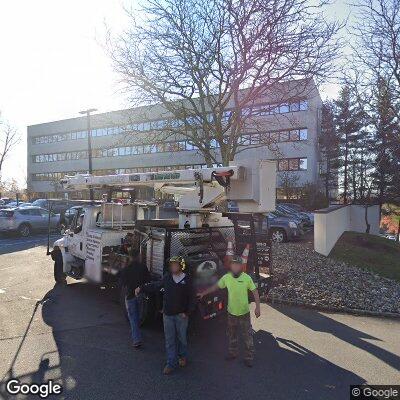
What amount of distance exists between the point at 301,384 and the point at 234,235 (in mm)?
3360

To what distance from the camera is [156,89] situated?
45.7 ft

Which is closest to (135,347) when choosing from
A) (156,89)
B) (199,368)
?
(199,368)

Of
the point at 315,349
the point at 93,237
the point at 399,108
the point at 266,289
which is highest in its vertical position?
the point at 399,108

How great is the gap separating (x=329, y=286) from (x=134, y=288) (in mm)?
5656

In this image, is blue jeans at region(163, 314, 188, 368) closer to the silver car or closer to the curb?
the curb

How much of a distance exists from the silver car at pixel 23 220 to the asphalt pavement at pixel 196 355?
559 inches

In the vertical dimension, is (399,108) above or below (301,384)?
above

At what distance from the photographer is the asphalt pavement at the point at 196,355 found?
4793 millimetres

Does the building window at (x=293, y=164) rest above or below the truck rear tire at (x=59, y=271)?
above

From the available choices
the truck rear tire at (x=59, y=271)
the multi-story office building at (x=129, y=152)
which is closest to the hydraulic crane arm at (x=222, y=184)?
the truck rear tire at (x=59, y=271)

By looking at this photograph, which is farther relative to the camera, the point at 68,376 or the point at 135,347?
the point at 135,347

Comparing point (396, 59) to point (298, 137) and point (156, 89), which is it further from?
point (298, 137)

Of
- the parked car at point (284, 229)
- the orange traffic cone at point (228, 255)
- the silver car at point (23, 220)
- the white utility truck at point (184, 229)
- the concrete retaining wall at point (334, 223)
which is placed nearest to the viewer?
the white utility truck at point (184, 229)

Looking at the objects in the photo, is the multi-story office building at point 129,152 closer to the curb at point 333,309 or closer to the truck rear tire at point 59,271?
the truck rear tire at point 59,271
